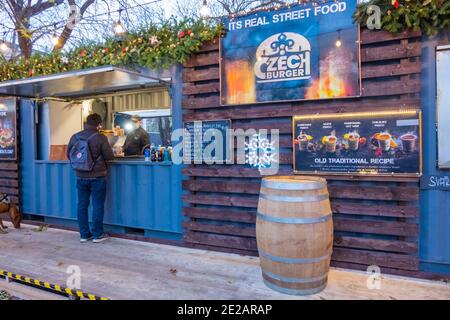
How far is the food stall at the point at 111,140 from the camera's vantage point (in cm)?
464

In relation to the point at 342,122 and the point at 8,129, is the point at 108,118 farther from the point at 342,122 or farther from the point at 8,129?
the point at 342,122

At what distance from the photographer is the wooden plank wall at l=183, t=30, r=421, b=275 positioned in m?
3.38

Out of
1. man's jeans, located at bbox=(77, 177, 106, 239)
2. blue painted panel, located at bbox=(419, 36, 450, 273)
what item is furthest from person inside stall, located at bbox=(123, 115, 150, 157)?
blue painted panel, located at bbox=(419, 36, 450, 273)

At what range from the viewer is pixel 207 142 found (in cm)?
434

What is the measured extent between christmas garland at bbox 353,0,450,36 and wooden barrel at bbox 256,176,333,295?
1.81 metres

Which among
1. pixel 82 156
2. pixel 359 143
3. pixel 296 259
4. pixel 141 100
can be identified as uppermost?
pixel 141 100

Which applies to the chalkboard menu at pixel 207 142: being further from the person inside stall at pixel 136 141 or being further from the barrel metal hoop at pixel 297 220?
the person inside stall at pixel 136 141

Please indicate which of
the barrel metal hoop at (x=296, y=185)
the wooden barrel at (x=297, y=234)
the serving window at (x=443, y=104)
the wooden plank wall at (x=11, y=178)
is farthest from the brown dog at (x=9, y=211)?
the serving window at (x=443, y=104)

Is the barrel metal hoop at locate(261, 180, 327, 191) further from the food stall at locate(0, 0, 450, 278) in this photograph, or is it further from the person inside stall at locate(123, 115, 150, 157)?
the person inside stall at locate(123, 115, 150, 157)

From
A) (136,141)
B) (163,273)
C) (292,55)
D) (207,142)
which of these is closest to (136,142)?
(136,141)

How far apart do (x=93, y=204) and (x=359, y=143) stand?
3704mm
